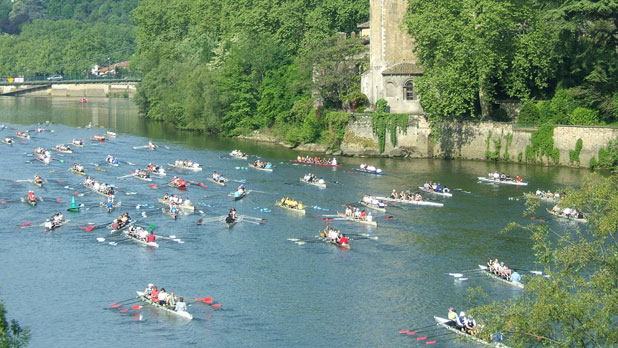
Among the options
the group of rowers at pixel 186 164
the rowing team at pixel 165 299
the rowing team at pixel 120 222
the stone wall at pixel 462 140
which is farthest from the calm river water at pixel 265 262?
the stone wall at pixel 462 140

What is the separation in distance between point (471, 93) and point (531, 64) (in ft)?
19.1

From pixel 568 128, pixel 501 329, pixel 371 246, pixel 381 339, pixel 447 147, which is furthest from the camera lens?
pixel 447 147

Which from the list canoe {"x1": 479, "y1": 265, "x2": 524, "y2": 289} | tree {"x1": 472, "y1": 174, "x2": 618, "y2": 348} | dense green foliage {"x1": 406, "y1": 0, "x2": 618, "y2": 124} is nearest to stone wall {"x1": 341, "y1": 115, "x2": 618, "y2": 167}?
dense green foliage {"x1": 406, "y1": 0, "x2": 618, "y2": 124}

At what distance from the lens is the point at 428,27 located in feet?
259

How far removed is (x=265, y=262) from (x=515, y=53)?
3645cm

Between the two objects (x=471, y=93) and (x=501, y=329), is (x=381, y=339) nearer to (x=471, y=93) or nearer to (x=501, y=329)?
(x=501, y=329)

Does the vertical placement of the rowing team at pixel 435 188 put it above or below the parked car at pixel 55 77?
below

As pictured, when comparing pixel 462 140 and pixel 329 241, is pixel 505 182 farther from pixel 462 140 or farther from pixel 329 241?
pixel 329 241

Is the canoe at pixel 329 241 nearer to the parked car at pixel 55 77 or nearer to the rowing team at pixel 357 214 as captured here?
the rowing team at pixel 357 214

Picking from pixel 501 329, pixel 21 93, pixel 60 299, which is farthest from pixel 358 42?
pixel 21 93

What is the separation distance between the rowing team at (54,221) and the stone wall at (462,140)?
3419 centimetres

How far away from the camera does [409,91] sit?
8669 cm

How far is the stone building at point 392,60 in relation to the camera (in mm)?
86562

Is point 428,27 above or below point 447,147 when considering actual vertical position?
above
